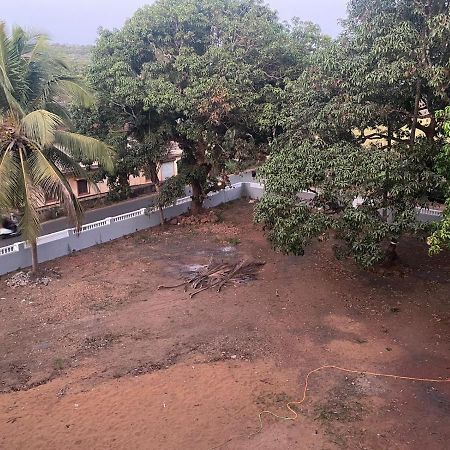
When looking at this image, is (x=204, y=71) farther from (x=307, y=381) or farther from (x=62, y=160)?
(x=307, y=381)

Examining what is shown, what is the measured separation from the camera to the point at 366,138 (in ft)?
40.5

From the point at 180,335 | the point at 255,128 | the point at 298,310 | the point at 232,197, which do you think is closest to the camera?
the point at 180,335

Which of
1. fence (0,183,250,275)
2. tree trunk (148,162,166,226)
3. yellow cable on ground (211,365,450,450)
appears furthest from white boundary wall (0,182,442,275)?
yellow cable on ground (211,365,450,450)

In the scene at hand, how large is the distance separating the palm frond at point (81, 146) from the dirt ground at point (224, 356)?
3428 millimetres

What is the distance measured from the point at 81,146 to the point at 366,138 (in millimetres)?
7337

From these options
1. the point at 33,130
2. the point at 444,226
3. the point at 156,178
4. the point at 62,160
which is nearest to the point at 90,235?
the point at 156,178

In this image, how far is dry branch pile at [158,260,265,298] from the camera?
12.8 metres

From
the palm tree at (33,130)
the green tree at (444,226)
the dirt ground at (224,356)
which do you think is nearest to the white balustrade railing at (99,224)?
the dirt ground at (224,356)

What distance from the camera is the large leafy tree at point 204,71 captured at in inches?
599

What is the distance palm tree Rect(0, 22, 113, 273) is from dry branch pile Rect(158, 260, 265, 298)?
3439 mm

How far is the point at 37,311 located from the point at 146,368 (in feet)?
13.1

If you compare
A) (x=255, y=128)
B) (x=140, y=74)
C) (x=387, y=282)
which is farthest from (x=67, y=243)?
(x=387, y=282)

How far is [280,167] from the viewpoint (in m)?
11.6

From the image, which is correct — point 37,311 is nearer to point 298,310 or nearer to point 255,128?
point 298,310
